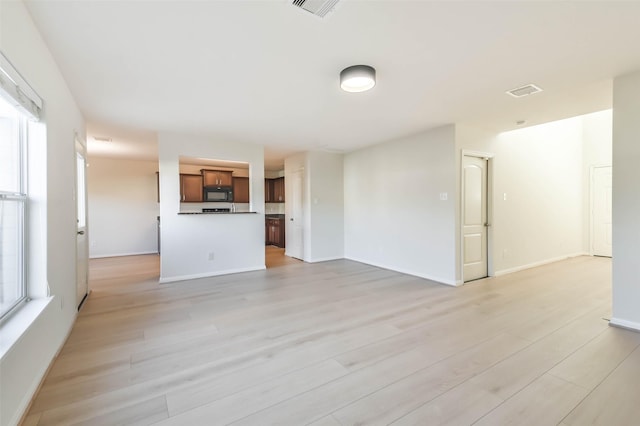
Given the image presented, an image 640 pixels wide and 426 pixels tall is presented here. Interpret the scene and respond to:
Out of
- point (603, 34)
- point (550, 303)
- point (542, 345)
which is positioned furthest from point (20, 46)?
point (550, 303)

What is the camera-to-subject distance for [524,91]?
3012 mm

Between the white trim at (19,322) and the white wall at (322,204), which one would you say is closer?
the white trim at (19,322)

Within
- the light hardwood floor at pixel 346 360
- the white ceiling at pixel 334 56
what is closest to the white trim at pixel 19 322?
the light hardwood floor at pixel 346 360

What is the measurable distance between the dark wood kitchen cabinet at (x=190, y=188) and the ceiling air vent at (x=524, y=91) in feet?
22.9

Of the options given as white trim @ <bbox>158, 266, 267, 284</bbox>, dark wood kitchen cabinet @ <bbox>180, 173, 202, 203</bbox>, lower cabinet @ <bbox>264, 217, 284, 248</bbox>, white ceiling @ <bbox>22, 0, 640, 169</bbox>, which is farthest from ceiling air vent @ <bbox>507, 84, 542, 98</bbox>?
dark wood kitchen cabinet @ <bbox>180, 173, 202, 203</bbox>

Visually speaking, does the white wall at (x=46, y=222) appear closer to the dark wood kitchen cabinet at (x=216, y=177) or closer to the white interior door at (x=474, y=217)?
the dark wood kitchen cabinet at (x=216, y=177)

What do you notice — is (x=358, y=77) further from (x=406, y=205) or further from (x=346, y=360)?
(x=406, y=205)

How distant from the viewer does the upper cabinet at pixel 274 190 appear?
8.96 m

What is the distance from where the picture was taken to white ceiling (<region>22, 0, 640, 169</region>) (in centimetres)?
179

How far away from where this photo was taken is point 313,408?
1696 millimetres

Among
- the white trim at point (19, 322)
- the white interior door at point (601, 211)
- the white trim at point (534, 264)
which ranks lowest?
the white trim at point (534, 264)

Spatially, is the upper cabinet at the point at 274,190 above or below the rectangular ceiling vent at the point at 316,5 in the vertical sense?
below

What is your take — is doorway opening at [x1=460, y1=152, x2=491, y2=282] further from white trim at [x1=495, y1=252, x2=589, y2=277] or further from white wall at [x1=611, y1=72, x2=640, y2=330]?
white wall at [x1=611, y1=72, x2=640, y2=330]

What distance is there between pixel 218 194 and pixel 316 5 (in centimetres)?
661
